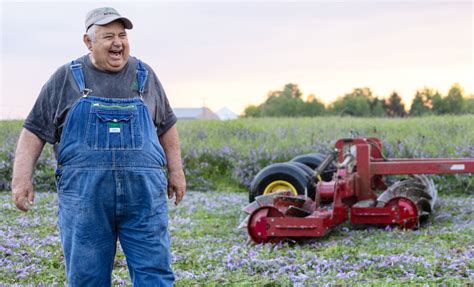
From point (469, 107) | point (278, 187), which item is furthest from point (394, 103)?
point (278, 187)

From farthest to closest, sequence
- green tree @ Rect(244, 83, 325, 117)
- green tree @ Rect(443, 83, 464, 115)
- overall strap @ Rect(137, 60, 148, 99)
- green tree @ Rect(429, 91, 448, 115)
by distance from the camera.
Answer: green tree @ Rect(244, 83, 325, 117), green tree @ Rect(429, 91, 448, 115), green tree @ Rect(443, 83, 464, 115), overall strap @ Rect(137, 60, 148, 99)

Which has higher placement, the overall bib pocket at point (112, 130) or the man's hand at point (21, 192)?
the overall bib pocket at point (112, 130)

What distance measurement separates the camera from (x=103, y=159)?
164 inches

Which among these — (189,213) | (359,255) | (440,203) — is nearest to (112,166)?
(359,255)

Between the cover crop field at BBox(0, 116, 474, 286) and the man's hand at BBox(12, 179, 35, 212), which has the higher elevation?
the man's hand at BBox(12, 179, 35, 212)

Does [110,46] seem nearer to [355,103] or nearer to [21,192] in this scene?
[21,192]

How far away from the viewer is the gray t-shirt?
4309mm

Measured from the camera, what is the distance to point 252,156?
17.7 metres

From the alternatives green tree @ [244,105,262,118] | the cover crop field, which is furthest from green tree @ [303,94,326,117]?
the cover crop field

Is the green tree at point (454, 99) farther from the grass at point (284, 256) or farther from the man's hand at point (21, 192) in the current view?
the man's hand at point (21, 192)

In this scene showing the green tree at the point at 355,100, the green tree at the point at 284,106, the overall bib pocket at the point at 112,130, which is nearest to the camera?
the overall bib pocket at the point at 112,130

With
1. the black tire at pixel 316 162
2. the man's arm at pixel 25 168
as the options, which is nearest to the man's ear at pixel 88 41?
the man's arm at pixel 25 168

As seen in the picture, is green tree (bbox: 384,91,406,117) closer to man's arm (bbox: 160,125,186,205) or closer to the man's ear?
man's arm (bbox: 160,125,186,205)

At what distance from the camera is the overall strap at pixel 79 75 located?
4.27 metres
